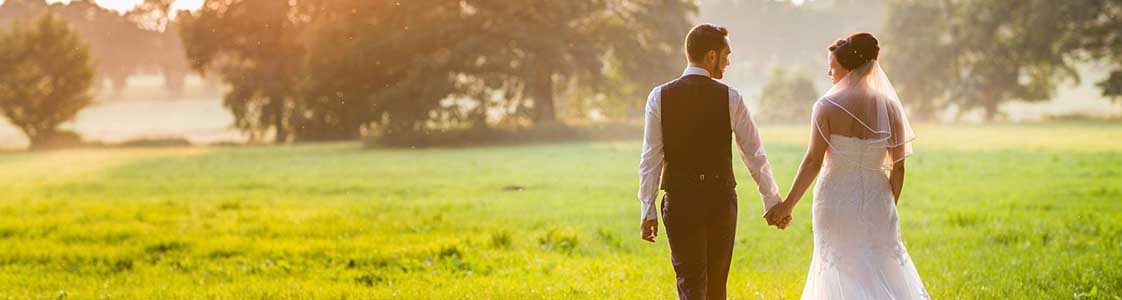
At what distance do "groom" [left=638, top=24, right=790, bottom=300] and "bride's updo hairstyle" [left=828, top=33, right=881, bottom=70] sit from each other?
734 millimetres

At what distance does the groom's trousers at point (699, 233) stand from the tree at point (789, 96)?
6713 centimetres

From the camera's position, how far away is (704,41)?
5297 millimetres

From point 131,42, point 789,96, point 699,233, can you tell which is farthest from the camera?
point 131,42

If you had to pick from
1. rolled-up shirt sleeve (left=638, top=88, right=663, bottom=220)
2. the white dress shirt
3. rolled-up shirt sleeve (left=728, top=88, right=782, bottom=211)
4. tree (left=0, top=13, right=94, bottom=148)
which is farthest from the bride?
tree (left=0, top=13, right=94, bottom=148)

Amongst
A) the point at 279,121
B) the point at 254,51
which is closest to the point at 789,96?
the point at 279,121

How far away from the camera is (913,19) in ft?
216

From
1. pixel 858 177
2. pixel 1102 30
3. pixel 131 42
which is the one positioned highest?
pixel 131 42

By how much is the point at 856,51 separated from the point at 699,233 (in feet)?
4.52

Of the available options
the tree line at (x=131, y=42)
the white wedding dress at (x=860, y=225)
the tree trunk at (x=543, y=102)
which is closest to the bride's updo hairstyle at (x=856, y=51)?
the white wedding dress at (x=860, y=225)

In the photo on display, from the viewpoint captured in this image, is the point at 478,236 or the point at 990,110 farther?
the point at 990,110

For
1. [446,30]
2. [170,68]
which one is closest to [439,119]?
[446,30]

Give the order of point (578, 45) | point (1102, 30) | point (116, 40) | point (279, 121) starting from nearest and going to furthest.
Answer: point (578, 45) → point (1102, 30) → point (279, 121) → point (116, 40)

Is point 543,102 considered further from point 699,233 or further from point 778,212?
point 699,233

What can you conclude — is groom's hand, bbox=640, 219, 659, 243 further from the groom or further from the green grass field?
the green grass field
